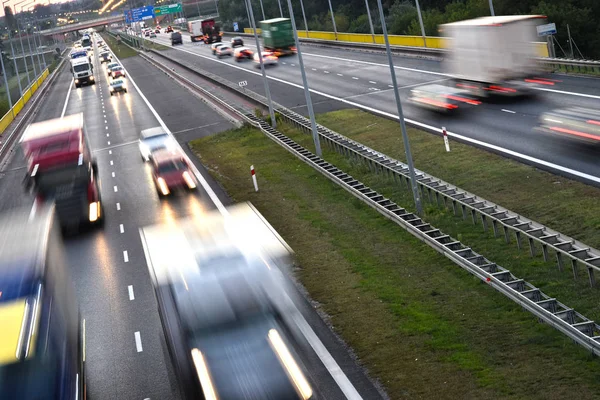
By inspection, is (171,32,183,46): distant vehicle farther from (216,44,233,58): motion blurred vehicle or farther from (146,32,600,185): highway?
(146,32,600,185): highway

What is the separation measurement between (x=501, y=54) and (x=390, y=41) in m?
37.7

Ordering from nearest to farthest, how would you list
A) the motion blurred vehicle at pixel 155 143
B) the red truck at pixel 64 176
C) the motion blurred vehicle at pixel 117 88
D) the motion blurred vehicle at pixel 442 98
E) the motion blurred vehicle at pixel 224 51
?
the red truck at pixel 64 176
the motion blurred vehicle at pixel 155 143
the motion blurred vehicle at pixel 442 98
the motion blurred vehicle at pixel 117 88
the motion blurred vehicle at pixel 224 51

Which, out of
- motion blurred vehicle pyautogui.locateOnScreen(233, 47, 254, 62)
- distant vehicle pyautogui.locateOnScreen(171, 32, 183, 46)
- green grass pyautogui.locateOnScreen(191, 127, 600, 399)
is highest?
distant vehicle pyautogui.locateOnScreen(171, 32, 183, 46)

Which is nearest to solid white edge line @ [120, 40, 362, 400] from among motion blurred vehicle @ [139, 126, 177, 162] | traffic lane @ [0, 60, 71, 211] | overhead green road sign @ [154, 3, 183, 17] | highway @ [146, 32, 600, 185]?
highway @ [146, 32, 600, 185]

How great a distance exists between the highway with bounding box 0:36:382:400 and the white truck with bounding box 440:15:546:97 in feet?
49.6

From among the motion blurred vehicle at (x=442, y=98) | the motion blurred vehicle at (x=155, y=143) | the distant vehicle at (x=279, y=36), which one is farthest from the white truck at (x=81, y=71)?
the motion blurred vehicle at (x=155, y=143)

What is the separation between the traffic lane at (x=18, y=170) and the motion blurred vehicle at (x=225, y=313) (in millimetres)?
23540

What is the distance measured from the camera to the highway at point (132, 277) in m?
18.8

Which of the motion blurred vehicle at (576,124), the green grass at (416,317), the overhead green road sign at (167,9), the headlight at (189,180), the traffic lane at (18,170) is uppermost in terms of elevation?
the overhead green road sign at (167,9)

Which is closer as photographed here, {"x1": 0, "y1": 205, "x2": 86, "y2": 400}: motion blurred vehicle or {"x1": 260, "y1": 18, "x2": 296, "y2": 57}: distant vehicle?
{"x1": 0, "y1": 205, "x2": 86, "y2": 400}: motion blurred vehicle

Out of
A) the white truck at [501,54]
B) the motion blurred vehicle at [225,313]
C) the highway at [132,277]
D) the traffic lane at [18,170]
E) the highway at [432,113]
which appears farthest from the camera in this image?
the white truck at [501,54]

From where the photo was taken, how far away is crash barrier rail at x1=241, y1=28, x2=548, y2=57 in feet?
236

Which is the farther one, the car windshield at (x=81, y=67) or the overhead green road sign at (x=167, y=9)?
the overhead green road sign at (x=167, y=9)

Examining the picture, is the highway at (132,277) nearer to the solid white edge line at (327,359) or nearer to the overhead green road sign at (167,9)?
the solid white edge line at (327,359)
